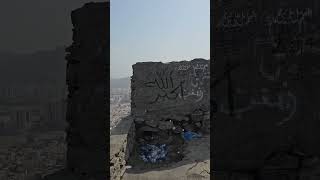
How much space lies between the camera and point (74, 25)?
305cm

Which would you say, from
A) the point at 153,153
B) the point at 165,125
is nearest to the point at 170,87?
→ the point at 165,125

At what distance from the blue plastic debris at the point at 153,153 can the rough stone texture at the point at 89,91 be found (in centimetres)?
548

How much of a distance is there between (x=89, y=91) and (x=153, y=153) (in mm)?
5969

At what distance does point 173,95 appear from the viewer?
1115 cm
